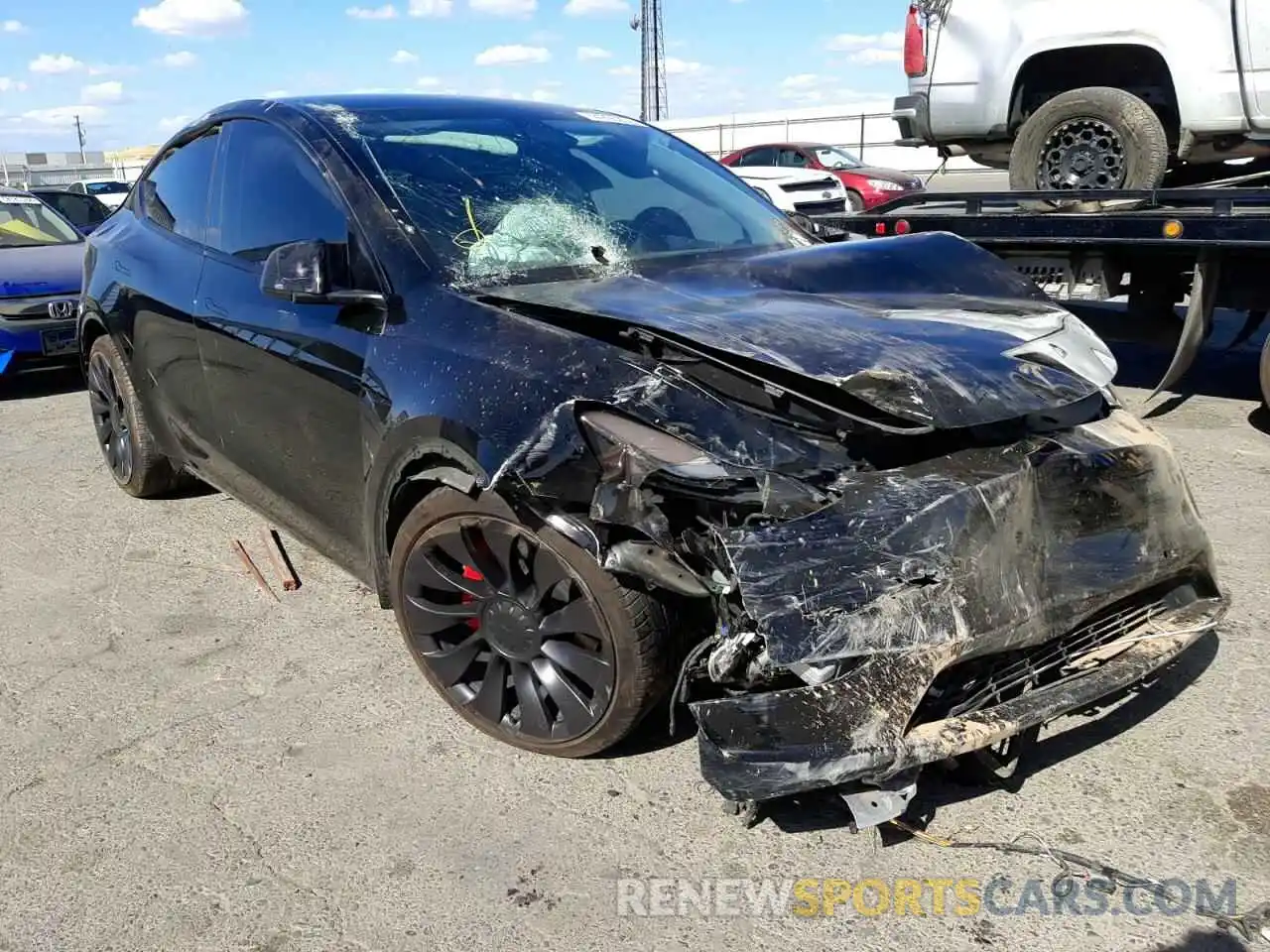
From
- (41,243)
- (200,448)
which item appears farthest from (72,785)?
(41,243)

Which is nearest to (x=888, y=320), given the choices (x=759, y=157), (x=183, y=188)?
(x=183, y=188)

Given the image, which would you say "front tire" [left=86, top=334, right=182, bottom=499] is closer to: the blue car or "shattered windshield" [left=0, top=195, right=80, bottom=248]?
the blue car

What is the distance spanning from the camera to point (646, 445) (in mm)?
2336

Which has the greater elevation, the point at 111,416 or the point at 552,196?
the point at 552,196

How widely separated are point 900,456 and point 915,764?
690 millimetres

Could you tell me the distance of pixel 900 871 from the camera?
2.37m

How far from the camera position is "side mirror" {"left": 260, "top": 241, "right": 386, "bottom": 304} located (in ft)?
9.66

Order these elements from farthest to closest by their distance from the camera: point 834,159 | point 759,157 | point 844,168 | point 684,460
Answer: point 759,157 → point 834,159 → point 844,168 → point 684,460

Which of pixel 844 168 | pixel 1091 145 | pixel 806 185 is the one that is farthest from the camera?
pixel 844 168

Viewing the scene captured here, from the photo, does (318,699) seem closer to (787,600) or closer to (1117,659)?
(787,600)

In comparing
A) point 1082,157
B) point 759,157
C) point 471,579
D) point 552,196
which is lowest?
point 471,579

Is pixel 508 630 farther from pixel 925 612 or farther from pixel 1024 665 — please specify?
pixel 1024 665

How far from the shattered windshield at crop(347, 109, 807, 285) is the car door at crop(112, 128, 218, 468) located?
3.24ft

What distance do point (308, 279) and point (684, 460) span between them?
132 centimetres
